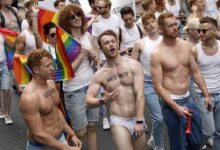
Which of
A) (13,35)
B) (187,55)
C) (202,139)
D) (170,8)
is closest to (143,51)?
(187,55)

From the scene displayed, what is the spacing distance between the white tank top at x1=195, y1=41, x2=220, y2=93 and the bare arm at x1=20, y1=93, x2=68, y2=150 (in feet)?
7.02

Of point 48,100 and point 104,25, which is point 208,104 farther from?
point 104,25

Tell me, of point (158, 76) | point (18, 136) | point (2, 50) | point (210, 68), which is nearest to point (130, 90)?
point (158, 76)

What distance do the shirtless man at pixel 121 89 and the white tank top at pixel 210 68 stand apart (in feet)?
3.41

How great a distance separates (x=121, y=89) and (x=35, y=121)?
106 centimetres

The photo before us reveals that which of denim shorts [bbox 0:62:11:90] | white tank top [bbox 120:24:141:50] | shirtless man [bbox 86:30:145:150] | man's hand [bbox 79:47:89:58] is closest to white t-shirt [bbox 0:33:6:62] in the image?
denim shorts [bbox 0:62:11:90]

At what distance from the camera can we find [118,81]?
16.9ft

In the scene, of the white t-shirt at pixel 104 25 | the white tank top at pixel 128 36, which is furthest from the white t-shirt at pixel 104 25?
the white tank top at pixel 128 36

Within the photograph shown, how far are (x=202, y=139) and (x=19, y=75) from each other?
2.28 metres

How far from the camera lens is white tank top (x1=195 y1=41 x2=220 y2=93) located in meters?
5.79

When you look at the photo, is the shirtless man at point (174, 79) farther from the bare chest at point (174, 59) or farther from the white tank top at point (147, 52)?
the white tank top at point (147, 52)

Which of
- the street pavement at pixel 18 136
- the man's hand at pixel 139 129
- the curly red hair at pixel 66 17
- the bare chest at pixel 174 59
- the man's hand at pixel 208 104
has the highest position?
the curly red hair at pixel 66 17

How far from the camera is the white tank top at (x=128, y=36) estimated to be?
7.63 metres

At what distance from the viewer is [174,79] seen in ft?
17.7
